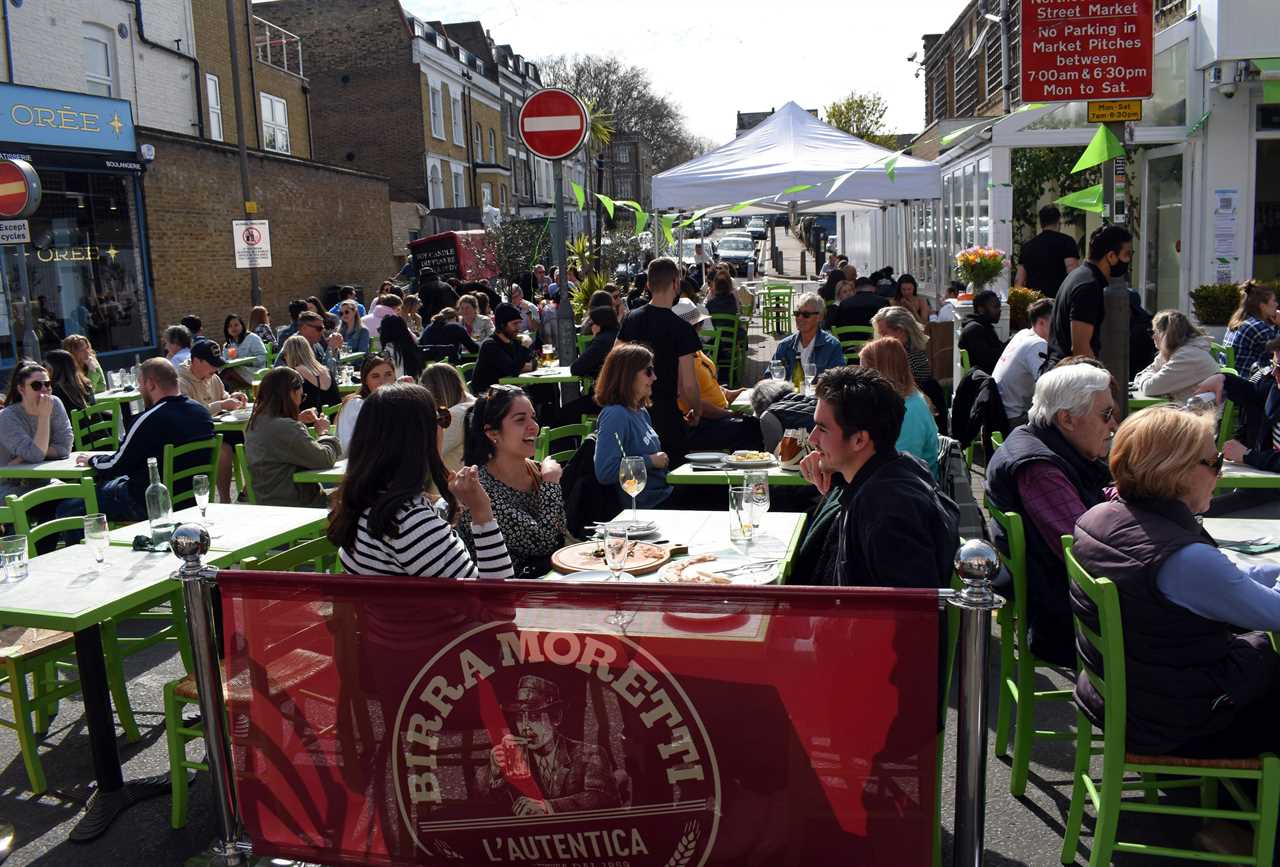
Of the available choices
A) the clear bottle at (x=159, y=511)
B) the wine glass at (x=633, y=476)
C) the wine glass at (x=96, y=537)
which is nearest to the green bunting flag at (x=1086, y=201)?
the wine glass at (x=633, y=476)

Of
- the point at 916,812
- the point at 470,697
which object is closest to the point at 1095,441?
the point at 916,812

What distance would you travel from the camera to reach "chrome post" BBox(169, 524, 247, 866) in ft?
9.47

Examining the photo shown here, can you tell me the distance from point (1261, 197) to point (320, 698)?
1426 centimetres

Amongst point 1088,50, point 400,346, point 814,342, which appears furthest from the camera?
point 400,346

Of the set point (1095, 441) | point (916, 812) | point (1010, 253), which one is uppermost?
point (1010, 253)

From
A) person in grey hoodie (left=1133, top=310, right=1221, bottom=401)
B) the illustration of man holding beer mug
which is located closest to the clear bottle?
the illustration of man holding beer mug

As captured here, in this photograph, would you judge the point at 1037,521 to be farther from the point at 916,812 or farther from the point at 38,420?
the point at 38,420

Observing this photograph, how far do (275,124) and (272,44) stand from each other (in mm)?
4384

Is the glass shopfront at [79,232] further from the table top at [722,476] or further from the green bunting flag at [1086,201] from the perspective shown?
the green bunting flag at [1086,201]

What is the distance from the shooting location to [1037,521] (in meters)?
3.91

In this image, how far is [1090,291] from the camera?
7.21 meters

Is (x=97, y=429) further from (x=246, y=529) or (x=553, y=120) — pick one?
(x=246, y=529)

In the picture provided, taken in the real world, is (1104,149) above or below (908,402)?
above

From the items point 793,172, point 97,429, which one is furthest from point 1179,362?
point 97,429
